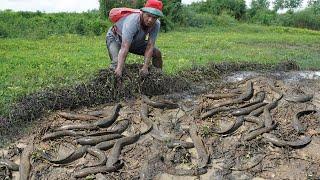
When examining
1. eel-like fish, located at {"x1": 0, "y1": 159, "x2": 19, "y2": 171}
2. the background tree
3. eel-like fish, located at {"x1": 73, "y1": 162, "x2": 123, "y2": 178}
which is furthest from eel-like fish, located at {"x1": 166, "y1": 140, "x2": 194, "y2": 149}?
the background tree

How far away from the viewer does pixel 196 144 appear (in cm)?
745

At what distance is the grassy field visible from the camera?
401 inches

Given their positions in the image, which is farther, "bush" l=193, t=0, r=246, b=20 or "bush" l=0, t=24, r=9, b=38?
"bush" l=193, t=0, r=246, b=20

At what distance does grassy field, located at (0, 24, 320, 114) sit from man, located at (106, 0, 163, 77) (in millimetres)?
792

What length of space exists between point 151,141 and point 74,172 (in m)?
1.41

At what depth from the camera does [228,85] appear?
10.1 m

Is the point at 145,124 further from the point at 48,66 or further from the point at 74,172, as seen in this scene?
the point at 48,66

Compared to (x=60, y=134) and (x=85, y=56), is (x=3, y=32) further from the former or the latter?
(x=60, y=134)

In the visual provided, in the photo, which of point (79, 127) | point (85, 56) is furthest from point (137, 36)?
point (85, 56)

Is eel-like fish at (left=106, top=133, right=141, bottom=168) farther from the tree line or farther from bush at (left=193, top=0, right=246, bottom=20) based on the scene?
bush at (left=193, top=0, right=246, bottom=20)

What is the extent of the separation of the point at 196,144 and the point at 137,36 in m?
2.46

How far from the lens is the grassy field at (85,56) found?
1018 cm

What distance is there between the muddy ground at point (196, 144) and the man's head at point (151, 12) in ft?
4.64

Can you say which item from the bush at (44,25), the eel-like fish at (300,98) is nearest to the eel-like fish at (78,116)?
the eel-like fish at (300,98)
